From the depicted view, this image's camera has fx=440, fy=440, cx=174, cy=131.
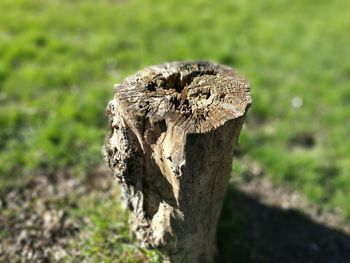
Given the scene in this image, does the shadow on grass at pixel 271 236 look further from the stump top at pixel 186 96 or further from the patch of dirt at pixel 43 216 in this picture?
the stump top at pixel 186 96

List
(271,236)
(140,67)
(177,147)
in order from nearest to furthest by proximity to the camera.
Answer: (177,147), (271,236), (140,67)

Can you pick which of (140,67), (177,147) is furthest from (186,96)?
(140,67)

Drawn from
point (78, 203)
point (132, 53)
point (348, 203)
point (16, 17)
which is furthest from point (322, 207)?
point (16, 17)

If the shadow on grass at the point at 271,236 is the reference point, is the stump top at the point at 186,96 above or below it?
above

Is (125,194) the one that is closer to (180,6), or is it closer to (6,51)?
(6,51)

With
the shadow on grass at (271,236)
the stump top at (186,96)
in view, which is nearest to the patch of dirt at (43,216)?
the shadow on grass at (271,236)

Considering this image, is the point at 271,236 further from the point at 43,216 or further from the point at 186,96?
the point at 43,216

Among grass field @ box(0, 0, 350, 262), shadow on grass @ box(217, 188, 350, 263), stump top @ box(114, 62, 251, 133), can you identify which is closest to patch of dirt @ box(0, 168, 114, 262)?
grass field @ box(0, 0, 350, 262)
